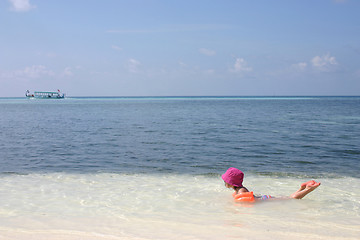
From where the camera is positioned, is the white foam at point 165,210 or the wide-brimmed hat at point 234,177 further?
the wide-brimmed hat at point 234,177

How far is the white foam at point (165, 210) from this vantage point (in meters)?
5.79

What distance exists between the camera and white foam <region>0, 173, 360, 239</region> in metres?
5.79

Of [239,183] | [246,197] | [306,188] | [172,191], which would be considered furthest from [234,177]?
[172,191]

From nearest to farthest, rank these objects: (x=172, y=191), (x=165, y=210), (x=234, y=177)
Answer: (x=165, y=210) → (x=234, y=177) → (x=172, y=191)

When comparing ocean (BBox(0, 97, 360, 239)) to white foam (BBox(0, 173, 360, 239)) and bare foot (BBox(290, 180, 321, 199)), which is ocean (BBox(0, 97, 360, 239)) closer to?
white foam (BBox(0, 173, 360, 239))

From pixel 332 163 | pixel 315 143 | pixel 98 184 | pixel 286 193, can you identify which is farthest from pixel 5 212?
pixel 315 143

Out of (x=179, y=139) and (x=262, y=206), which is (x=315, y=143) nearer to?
(x=179, y=139)

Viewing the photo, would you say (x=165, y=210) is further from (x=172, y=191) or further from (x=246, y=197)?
(x=246, y=197)

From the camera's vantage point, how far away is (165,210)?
7.24 metres

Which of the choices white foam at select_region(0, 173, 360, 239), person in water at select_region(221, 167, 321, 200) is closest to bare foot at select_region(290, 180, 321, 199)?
person in water at select_region(221, 167, 321, 200)

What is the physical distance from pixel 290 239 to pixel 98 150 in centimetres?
1235

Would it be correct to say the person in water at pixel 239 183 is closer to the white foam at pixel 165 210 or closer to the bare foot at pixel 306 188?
the bare foot at pixel 306 188

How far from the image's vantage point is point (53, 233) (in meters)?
5.61

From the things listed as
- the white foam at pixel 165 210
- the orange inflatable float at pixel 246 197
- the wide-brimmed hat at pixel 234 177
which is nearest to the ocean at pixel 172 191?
the white foam at pixel 165 210
